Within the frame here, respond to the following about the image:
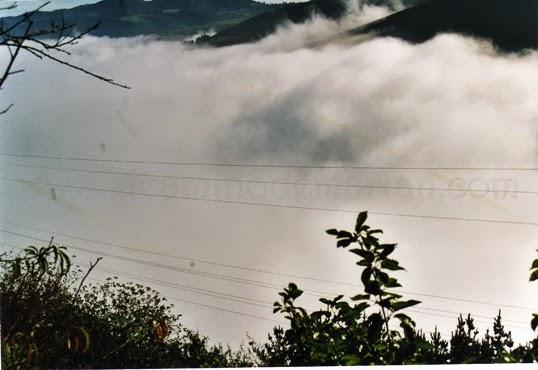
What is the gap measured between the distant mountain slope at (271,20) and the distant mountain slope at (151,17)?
5cm

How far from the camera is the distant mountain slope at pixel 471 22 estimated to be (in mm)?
3812

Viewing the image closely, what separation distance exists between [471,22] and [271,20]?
1.21 metres

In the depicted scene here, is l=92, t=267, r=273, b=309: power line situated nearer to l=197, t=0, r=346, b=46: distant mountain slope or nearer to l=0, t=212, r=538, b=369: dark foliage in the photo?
l=0, t=212, r=538, b=369: dark foliage

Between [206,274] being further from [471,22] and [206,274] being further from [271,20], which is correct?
[471,22]

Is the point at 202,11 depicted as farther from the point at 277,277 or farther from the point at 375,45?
the point at 277,277

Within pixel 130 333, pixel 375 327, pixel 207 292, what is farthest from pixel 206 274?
pixel 375 327

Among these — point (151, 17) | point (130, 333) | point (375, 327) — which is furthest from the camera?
point (151, 17)

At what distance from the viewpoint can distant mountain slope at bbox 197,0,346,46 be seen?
12.3ft

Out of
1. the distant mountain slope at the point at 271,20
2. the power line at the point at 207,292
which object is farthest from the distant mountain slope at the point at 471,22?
the power line at the point at 207,292

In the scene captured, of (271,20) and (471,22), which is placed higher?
(471,22)

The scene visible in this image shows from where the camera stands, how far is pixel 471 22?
12.5 feet

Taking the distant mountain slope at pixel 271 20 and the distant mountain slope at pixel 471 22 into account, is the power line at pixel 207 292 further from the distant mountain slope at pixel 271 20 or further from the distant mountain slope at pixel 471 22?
the distant mountain slope at pixel 471 22

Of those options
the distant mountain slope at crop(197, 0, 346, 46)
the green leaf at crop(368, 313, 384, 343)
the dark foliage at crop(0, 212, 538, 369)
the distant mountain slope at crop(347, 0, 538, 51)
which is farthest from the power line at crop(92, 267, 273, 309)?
the distant mountain slope at crop(347, 0, 538, 51)

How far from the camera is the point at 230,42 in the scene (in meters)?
3.76
